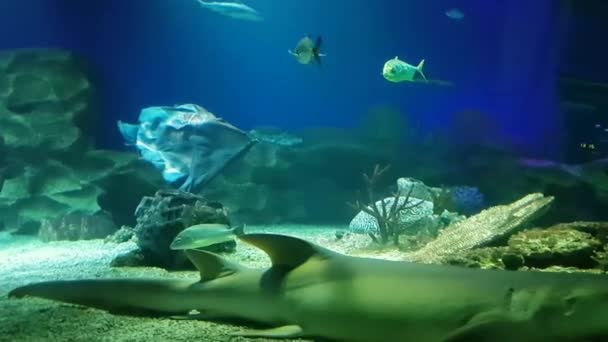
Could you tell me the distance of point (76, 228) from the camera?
9.46 m

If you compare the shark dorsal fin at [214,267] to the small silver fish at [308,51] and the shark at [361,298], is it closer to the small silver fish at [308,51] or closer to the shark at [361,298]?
the shark at [361,298]

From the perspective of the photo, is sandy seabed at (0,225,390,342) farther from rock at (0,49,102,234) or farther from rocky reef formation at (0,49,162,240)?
rock at (0,49,102,234)

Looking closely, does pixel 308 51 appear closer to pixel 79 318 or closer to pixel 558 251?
pixel 558 251

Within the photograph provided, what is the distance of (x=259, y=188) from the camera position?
12.0m

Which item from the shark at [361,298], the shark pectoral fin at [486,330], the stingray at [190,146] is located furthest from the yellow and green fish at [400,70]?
the shark pectoral fin at [486,330]

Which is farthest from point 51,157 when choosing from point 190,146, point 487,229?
point 487,229

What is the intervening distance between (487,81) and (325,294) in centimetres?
1504

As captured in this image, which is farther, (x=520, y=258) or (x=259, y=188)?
(x=259, y=188)

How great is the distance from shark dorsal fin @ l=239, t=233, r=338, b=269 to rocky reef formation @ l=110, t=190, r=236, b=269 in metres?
2.99

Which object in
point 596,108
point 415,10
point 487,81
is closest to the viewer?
point 596,108

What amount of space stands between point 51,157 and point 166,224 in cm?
635

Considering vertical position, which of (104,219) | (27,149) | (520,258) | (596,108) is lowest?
(104,219)

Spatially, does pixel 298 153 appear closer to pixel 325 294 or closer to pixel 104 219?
pixel 104 219

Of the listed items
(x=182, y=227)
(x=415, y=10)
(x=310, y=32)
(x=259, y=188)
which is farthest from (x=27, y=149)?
(x=415, y=10)
